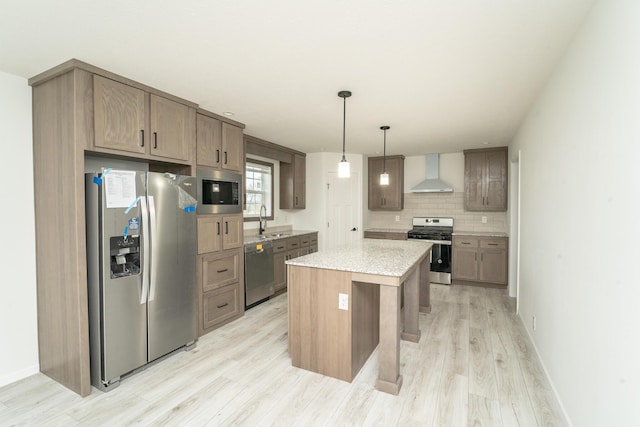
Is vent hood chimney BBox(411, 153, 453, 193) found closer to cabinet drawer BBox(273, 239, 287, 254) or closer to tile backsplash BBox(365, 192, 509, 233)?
tile backsplash BBox(365, 192, 509, 233)

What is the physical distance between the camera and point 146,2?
1571 mm

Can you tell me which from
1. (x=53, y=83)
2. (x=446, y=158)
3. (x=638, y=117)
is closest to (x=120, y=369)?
(x=53, y=83)

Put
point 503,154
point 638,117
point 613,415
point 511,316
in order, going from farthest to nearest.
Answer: point 503,154 < point 511,316 < point 613,415 < point 638,117

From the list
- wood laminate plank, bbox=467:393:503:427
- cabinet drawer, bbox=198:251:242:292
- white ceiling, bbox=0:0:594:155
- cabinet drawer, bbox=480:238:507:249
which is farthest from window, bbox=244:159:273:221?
wood laminate plank, bbox=467:393:503:427

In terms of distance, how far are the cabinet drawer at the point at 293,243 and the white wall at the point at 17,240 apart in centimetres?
297

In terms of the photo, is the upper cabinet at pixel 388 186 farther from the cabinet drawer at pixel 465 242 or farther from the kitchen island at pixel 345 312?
the kitchen island at pixel 345 312

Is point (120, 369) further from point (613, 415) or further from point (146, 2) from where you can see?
point (613, 415)

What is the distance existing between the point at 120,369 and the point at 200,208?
150cm

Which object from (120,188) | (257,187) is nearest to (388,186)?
(257,187)

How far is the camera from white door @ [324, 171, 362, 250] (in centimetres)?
583

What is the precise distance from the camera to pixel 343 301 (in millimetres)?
2430

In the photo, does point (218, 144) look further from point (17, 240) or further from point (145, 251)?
point (17, 240)

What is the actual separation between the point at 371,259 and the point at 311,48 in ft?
5.54

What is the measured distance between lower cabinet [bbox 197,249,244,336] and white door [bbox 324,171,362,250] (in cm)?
238
